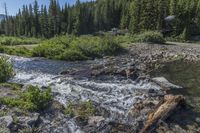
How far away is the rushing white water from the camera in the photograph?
20625 mm

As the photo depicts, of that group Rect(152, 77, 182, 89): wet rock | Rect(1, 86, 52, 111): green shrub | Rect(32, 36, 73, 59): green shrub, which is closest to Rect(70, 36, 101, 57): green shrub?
Rect(32, 36, 73, 59): green shrub

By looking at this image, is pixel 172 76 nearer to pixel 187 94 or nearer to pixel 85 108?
pixel 187 94

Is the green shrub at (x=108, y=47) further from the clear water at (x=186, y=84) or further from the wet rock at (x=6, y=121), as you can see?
the wet rock at (x=6, y=121)

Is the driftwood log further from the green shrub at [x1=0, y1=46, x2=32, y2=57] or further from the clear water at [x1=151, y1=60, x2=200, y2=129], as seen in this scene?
the green shrub at [x1=0, y1=46, x2=32, y2=57]

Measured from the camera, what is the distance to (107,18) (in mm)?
112250

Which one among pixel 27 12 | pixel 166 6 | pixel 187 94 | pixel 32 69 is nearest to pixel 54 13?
pixel 27 12

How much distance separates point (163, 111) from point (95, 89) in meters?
7.06

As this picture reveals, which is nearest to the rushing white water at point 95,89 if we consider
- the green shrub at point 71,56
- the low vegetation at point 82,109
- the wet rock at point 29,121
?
the low vegetation at point 82,109

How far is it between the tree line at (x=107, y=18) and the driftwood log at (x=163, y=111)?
52.9 meters

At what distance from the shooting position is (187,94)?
24.3m

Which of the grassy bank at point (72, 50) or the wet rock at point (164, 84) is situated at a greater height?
the grassy bank at point (72, 50)

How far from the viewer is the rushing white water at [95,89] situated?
67.7ft

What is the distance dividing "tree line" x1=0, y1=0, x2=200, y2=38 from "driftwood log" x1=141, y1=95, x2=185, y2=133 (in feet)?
173

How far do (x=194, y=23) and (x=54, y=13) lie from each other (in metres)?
46.4
